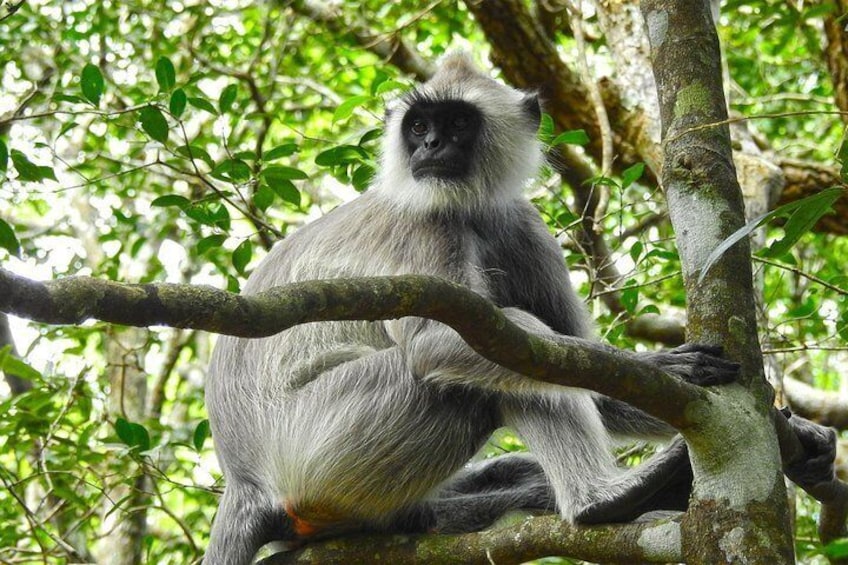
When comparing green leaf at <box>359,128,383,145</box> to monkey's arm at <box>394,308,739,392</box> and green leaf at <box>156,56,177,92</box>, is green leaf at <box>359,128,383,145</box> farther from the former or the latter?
monkey's arm at <box>394,308,739,392</box>

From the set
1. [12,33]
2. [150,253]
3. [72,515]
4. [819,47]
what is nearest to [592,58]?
[819,47]

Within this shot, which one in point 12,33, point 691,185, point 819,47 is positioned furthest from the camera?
point 819,47

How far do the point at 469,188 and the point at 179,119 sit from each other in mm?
1305

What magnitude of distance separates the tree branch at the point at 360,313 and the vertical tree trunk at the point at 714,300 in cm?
14

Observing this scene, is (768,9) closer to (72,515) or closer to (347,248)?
(347,248)

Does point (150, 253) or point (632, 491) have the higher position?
point (150, 253)

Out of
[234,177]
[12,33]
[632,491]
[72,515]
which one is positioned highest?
[12,33]

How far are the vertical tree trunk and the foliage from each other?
5.22 ft

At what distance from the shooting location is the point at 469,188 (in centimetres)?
450

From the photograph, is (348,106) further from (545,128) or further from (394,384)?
(394,384)

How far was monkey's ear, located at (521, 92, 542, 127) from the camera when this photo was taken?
202 inches

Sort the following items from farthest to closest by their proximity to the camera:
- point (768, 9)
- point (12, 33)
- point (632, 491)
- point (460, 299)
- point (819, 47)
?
point (819, 47)
point (12, 33)
point (768, 9)
point (632, 491)
point (460, 299)

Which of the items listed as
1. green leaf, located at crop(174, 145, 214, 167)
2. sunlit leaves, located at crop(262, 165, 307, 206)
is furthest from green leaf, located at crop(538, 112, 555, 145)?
green leaf, located at crop(174, 145, 214, 167)

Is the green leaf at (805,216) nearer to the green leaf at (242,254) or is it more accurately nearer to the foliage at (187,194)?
the foliage at (187,194)
